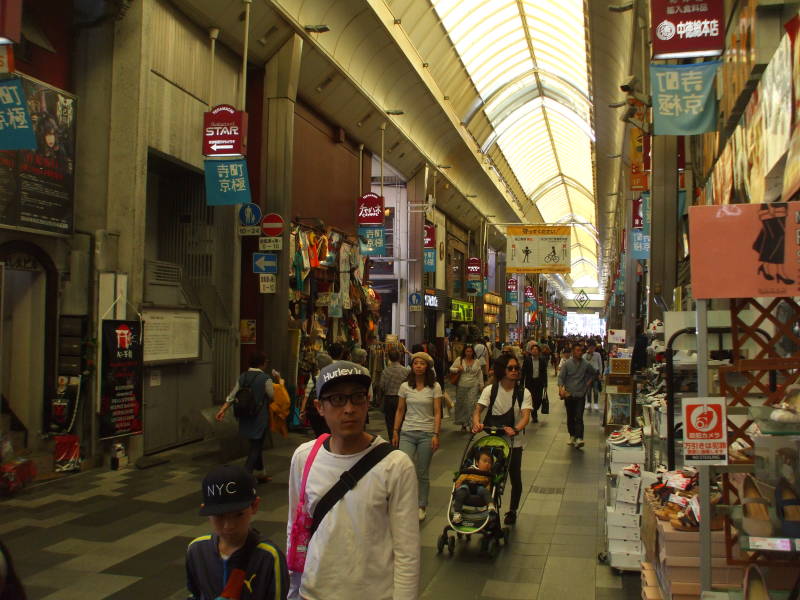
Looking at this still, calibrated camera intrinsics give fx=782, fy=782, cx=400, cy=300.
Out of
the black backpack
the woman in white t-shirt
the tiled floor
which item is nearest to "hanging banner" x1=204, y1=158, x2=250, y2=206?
the black backpack

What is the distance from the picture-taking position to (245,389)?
8406 mm

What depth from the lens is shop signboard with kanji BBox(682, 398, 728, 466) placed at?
3.43 m

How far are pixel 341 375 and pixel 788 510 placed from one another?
1742mm

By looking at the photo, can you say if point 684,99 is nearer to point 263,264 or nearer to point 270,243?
point 270,243

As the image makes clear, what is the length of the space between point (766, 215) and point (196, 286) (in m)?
10.7

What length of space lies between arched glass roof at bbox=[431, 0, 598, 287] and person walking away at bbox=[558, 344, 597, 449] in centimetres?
997

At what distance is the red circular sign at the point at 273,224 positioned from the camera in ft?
42.2

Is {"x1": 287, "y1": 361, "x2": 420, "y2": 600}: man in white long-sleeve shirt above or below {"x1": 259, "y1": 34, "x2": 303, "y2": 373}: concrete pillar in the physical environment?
below

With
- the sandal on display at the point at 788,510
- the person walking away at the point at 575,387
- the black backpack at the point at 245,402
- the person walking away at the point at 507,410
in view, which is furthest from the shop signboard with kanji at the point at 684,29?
the sandal on display at the point at 788,510

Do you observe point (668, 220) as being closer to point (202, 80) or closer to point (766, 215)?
point (202, 80)

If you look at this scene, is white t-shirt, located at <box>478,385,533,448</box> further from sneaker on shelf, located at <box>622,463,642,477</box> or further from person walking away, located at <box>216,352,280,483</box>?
person walking away, located at <box>216,352,280,483</box>

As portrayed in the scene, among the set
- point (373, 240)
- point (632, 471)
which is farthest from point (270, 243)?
point (632, 471)

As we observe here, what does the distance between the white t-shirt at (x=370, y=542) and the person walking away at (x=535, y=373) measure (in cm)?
1134

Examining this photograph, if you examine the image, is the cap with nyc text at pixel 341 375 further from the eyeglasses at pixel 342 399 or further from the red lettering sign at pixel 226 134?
the red lettering sign at pixel 226 134
